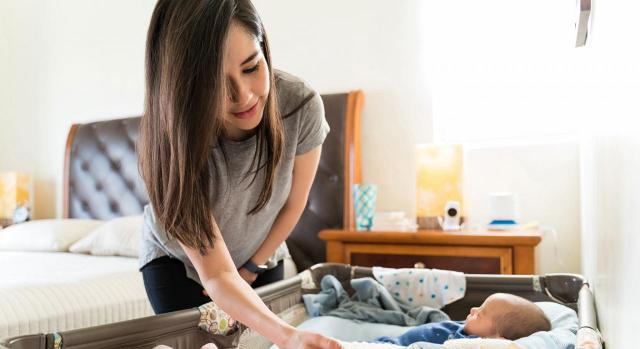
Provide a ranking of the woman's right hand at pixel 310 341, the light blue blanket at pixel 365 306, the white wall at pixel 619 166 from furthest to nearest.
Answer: the light blue blanket at pixel 365 306 → the woman's right hand at pixel 310 341 → the white wall at pixel 619 166

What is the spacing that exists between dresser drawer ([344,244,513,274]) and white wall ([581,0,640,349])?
3.17ft

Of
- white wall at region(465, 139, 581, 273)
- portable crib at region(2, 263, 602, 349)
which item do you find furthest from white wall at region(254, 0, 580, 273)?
portable crib at region(2, 263, 602, 349)

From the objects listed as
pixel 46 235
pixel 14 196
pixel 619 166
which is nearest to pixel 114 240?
pixel 46 235

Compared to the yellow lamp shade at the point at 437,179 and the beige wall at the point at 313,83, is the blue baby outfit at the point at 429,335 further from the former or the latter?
the beige wall at the point at 313,83

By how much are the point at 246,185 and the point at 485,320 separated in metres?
0.66

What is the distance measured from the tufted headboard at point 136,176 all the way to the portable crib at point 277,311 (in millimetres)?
772

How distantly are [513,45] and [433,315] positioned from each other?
1.37m

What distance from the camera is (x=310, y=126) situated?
4.44 ft

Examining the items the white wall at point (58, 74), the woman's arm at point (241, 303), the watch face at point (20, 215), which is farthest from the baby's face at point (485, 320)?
the watch face at point (20, 215)

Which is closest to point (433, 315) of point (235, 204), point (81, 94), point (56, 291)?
point (235, 204)

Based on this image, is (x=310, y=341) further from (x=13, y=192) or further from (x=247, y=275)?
(x=13, y=192)

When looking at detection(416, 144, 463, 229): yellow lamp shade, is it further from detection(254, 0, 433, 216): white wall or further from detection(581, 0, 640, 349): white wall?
detection(581, 0, 640, 349): white wall

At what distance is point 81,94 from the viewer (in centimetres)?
368

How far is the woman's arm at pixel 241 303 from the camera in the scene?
866 millimetres
